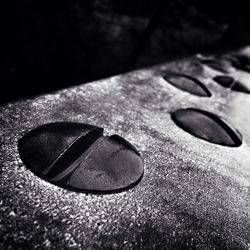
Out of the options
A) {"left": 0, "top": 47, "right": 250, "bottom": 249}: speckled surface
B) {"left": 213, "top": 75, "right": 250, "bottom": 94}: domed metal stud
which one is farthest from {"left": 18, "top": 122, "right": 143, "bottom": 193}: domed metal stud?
{"left": 213, "top": 75, "right": 250, "bottom": 94}: domed metal stud

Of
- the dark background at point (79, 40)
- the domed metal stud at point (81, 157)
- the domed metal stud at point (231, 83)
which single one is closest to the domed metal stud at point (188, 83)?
the domed metal stud at point (231, 83)

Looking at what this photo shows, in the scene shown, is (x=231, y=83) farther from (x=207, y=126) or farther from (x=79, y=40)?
(x=79, y=40)

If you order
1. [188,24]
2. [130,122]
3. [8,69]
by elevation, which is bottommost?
[8,69]

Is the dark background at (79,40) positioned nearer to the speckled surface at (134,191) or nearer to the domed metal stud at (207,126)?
the domed metal stud at (207,126)

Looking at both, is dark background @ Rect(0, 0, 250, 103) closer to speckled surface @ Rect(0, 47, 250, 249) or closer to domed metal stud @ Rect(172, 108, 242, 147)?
domed metal stud @ Rect(172, 108, 242, 147)

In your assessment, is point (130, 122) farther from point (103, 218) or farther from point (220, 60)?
point (220, 60)

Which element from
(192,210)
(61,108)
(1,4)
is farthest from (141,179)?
(1,4)

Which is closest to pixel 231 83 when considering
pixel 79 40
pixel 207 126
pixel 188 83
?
pixel 188 83
